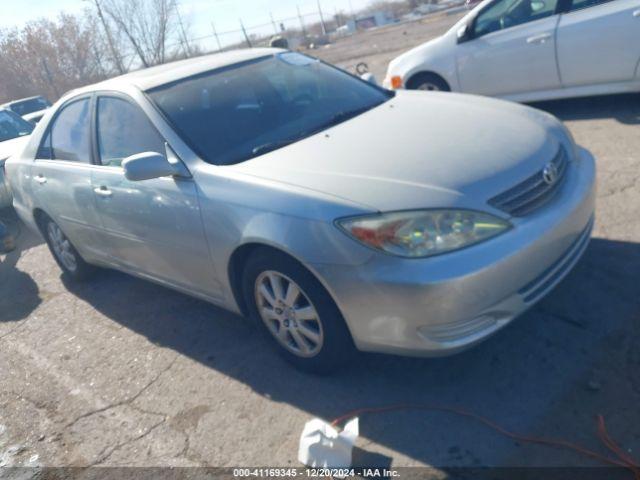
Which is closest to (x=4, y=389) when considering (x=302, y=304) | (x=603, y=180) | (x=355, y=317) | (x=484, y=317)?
(x=302, y=304)

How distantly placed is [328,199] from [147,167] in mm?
1116

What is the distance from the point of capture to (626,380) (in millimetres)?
2727

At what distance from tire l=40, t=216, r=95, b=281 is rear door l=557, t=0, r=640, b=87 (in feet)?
16.3

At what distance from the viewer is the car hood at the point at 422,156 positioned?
273 cm

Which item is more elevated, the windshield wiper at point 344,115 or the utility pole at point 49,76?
the utility pole at point 49,76

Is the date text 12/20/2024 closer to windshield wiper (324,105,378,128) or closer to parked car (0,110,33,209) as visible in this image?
windshield wiper (324,105,378,128)

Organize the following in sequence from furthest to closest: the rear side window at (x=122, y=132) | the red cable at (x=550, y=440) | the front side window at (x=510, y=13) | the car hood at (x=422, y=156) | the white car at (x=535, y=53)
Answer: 1. the front side window at (x=510, y=13)
2. the white car at (x=535, y=53)
3. the rear side window at (x=122, y=132)
4. the car hood at (x=422, y=156)
5. the red cable at (x=550, y=440)

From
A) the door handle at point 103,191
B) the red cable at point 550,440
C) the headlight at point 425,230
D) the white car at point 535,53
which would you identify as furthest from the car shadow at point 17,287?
the white car at point 535,53

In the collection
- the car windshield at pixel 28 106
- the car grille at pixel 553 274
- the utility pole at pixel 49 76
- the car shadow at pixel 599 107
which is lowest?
the car shadow at pixel 599 107

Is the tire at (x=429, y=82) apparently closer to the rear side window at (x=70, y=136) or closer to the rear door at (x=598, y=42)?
the rear door at (x=598, y=42)

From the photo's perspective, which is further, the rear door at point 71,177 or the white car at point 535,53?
the white car at point 535,53

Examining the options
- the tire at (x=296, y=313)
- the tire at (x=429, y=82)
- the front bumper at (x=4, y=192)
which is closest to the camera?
the tire at (x=296, y=313)

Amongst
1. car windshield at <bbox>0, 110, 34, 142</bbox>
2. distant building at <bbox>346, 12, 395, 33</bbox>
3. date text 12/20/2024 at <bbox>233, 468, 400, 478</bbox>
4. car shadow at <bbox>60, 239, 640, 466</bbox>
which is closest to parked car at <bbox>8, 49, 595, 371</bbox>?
car shadow at <bbox>60, 239, 640, 466</bbox>

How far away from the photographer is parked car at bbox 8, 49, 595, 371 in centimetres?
263
